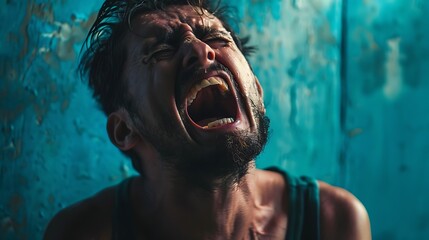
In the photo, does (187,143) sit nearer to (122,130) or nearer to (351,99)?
(122,130)

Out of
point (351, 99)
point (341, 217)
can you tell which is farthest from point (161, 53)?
point (351, 99)

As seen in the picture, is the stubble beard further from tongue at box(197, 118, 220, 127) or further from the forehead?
the forehead

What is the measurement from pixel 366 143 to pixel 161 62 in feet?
2.62

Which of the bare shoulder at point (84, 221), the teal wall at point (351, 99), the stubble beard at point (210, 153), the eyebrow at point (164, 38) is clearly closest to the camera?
the stubble beard at point (210, 153)

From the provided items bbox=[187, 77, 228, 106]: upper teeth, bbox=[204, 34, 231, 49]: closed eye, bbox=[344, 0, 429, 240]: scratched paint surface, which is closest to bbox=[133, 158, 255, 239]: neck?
bbox=[187, 77, 228, 106]: upper teeth

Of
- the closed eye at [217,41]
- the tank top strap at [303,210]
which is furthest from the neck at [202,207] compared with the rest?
the closed eye at [217,41]

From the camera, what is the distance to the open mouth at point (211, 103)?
1.20m

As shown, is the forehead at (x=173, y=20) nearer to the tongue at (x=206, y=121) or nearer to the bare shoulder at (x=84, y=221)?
the tongue at (x=206, y=121)

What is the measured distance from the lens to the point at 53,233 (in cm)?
138

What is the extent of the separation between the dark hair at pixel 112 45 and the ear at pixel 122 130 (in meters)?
0.03

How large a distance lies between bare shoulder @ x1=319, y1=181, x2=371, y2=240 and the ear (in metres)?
0.50

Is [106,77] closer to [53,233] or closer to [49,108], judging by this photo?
[49,108]

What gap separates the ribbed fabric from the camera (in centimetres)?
131

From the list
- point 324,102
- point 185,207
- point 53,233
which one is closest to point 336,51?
point 324,102
